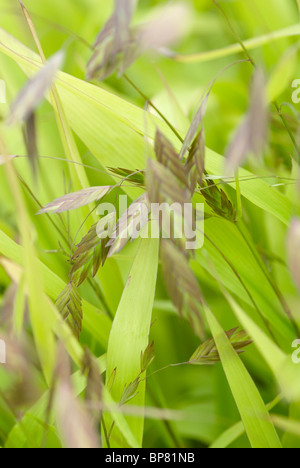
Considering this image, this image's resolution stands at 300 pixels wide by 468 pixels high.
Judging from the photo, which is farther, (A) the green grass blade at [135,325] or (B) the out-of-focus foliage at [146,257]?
(A) the green grass blade at [135,325]

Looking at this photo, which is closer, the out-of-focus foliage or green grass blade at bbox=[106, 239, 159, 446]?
the out-of-focus foliage

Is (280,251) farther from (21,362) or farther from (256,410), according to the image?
(21,362)

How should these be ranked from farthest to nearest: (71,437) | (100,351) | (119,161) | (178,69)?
(178,69), (100,351), (119,161), (71,437)

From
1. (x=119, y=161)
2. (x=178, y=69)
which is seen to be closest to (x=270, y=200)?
(x=119, y=161)

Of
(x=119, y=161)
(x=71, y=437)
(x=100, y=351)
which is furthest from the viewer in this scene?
(x=100, y=351)

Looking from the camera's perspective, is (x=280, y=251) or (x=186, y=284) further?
(x=280, y=251)

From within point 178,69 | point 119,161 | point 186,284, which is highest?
point 178,69

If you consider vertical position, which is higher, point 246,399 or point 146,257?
point 146,257

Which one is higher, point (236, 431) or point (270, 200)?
point (270, 200)

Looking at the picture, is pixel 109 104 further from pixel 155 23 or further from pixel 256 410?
pixel 256 410
